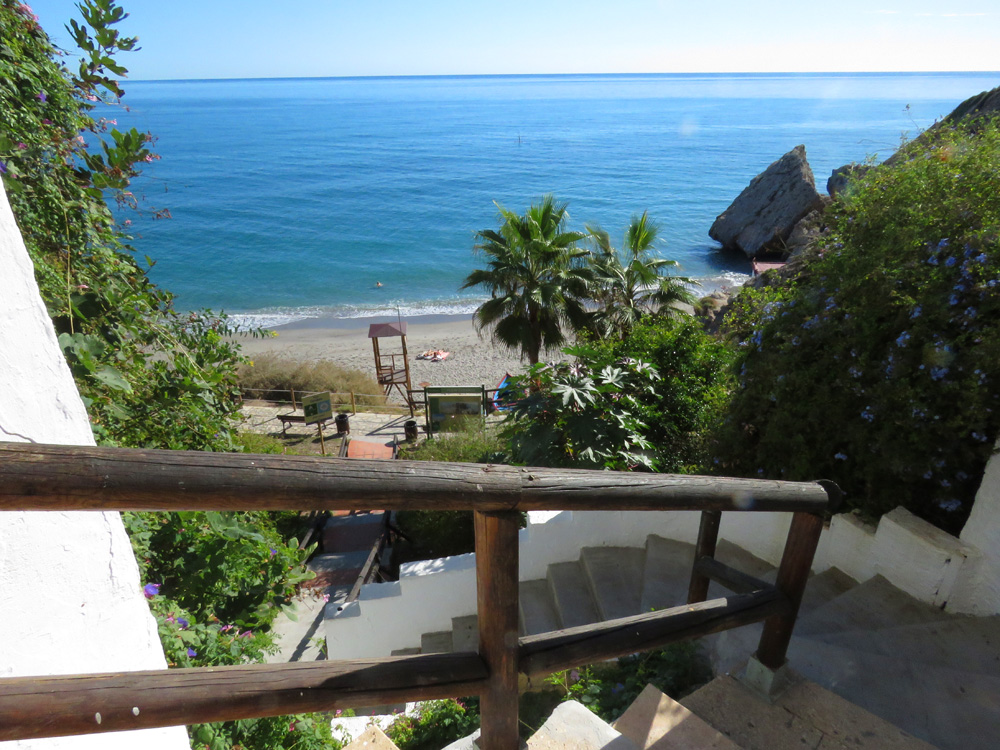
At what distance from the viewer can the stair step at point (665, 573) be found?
3.94m

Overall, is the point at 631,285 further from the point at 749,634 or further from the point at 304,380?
the point at 304,380

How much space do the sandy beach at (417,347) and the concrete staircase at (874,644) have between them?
60.8ft

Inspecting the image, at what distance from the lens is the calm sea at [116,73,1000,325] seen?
123ft

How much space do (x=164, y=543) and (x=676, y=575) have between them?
3.28 m

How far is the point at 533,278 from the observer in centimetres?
1368

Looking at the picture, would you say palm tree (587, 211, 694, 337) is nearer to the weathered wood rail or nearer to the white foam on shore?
the weathered wood rail

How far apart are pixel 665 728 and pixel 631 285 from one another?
12.4m

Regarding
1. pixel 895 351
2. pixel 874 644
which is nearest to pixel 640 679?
pixel 874 644

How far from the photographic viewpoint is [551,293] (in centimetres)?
1337

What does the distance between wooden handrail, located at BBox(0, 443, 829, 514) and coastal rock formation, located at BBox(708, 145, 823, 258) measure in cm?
3613

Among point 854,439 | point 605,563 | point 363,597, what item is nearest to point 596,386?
point 605,563

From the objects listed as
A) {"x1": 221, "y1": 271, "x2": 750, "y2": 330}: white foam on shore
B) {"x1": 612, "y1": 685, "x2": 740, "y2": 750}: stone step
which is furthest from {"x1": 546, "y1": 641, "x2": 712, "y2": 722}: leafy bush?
{"x1": 221, "y1": 271, "x2": 750, "y2": 330}: white foam on shore

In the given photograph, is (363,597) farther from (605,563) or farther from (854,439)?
(854,439)

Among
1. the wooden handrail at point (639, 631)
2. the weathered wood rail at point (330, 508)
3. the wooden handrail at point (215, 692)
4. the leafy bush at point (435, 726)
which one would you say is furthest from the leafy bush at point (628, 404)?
the wooden handrail at point (215, 692)
